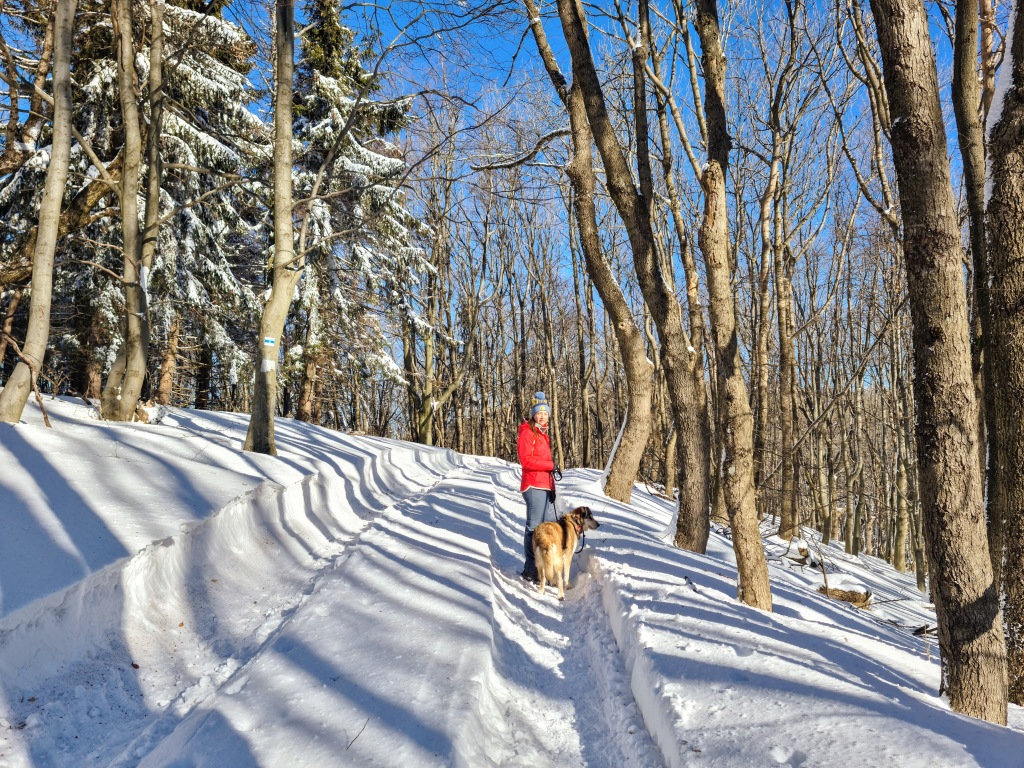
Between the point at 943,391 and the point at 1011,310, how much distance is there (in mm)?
1000

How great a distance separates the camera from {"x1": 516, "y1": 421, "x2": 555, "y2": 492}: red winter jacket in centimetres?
671

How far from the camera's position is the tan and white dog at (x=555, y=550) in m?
6.08

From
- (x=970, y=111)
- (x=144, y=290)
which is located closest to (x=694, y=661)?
(x=970, y=111)

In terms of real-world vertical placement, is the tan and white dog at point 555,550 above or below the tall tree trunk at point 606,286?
below

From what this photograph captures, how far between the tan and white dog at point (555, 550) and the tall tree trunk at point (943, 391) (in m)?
3.36

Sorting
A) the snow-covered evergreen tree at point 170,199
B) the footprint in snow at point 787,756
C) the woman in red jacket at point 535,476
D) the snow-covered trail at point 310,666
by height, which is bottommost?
the snow-covered trail at point 310,666

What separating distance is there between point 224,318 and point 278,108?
10.7 m

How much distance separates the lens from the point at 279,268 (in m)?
9.47

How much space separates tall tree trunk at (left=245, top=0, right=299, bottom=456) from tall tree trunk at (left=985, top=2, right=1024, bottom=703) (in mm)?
8619

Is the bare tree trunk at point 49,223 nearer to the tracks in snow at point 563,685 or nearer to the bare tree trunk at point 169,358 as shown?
the tracks in snow at point 563,685

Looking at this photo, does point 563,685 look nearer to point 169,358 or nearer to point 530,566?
point 530,566

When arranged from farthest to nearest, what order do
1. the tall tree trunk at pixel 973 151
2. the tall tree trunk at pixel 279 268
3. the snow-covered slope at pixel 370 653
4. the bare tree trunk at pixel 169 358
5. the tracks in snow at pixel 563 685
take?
the bare tree trunk at pixel 169 358 → the tall tree trunk at pixel 279 268 → the tall tree trunk at pixel 973 151 → the tracks in snow at pixel 563 685 → the snow-covered slope at pixel 370 653

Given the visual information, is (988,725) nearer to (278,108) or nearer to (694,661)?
(694,661)

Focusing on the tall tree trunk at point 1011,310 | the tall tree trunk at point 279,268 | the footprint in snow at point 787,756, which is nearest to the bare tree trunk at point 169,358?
the tall tree trunk at point 279,268
